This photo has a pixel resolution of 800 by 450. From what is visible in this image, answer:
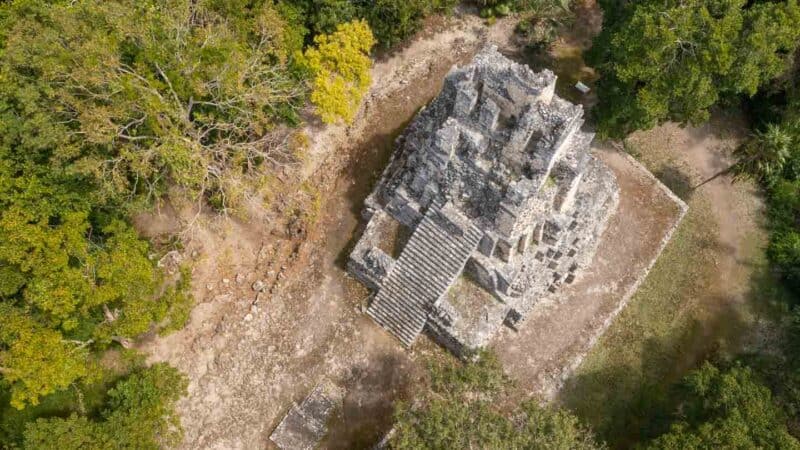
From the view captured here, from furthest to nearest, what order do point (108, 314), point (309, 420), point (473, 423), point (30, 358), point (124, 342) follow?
point (124, 342), point (309, 420), point (108, 314), point (30, 358), point (473, 423)

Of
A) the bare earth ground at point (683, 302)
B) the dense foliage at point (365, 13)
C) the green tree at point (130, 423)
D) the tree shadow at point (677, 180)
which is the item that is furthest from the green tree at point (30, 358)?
the tree shadow at point (677, 180)

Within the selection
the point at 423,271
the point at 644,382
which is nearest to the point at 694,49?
the point at 644,382

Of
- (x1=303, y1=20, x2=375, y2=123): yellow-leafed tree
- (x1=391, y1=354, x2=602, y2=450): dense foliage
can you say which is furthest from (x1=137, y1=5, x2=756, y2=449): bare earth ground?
(x1=391, y1=354, x2=602, y2=450): dense foliage

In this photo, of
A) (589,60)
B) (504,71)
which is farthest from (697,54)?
(504,71)

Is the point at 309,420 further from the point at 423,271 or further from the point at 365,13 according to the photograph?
the point at 365,13

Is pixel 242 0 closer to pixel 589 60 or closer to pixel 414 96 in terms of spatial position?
pixel 414 96

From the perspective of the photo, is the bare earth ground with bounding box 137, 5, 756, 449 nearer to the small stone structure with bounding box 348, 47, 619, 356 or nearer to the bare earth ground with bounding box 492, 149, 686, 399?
the bare earth ground with bounding box 492, 149, 686, 399
